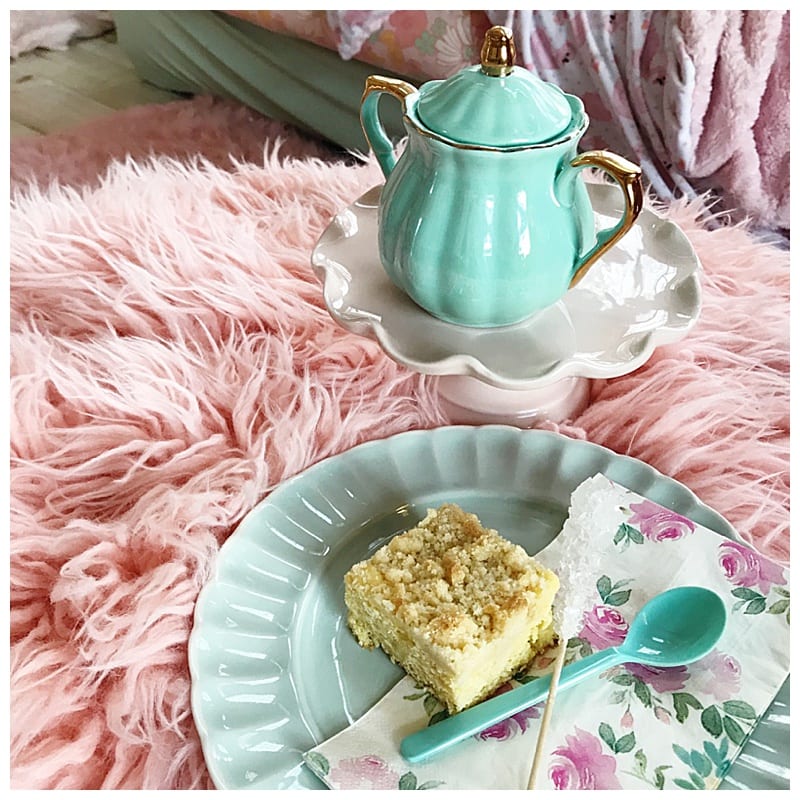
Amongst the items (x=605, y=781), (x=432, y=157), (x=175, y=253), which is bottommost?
(x=605, y=781)

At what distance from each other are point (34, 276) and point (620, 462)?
1.70ft

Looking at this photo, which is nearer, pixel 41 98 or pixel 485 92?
pixel 485 92

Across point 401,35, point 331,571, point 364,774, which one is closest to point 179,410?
point 331,571

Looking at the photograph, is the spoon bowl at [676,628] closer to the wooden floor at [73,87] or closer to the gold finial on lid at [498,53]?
the gold finial on lid at [498,53]

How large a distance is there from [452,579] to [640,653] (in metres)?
0.11

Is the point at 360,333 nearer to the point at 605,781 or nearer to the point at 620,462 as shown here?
the point at 620,462

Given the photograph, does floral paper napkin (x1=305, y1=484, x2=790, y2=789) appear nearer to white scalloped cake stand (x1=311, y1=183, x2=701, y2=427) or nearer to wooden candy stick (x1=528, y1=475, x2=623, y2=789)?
wooden candy stick (x1=528, y1=475, x2=623, y2=789)

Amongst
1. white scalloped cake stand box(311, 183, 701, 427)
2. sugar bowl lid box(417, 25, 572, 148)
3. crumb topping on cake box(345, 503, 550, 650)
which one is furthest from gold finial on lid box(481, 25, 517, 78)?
crumb topping on cake box(345, 503, 550, 650)

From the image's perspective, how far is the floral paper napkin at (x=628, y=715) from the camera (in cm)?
43

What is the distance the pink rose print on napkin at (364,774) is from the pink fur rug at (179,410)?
8 centimetres

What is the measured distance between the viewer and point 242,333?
0.69 meters

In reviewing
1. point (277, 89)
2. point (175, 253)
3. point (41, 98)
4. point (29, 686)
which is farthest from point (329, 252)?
point (41, 98)

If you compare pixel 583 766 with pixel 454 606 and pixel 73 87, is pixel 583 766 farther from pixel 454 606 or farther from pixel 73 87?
pixel 73 87

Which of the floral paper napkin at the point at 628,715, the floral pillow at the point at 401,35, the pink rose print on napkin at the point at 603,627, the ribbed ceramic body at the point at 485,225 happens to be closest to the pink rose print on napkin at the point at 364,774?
the floral paper napkin at the point at 628,715
